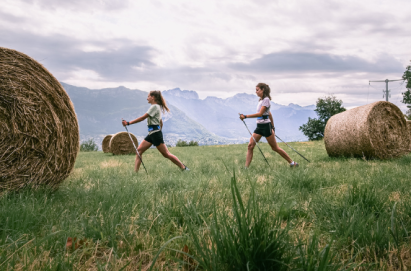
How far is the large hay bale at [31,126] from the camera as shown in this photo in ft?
13.4

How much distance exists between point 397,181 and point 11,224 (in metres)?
5.24

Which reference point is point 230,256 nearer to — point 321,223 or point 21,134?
point 321,223

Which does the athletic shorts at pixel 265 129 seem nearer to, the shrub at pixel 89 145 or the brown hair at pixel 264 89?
the brown hair at pixel 264 89

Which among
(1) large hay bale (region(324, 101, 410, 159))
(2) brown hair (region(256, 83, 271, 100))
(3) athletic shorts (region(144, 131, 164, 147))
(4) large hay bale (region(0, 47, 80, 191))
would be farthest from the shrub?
(4) large hay bale (region(0, 47, 80, 191))

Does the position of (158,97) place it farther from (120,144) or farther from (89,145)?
(89,145)

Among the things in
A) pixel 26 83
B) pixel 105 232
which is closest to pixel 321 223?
pixel 105 232

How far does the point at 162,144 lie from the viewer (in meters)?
7.71

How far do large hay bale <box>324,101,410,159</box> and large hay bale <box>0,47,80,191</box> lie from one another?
8582 millimetres

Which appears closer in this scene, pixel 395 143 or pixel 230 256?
pixel 230 256

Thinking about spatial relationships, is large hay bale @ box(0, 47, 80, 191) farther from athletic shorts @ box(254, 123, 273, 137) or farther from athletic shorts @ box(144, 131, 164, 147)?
athletic shorts @ box(254, 123, 273, 137)

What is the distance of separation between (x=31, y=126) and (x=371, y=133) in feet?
31.0

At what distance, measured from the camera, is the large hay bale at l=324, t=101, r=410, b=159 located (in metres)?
8.98

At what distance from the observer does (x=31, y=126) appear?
166 inches

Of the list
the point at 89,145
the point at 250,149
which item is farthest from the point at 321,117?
the point at 250,149
